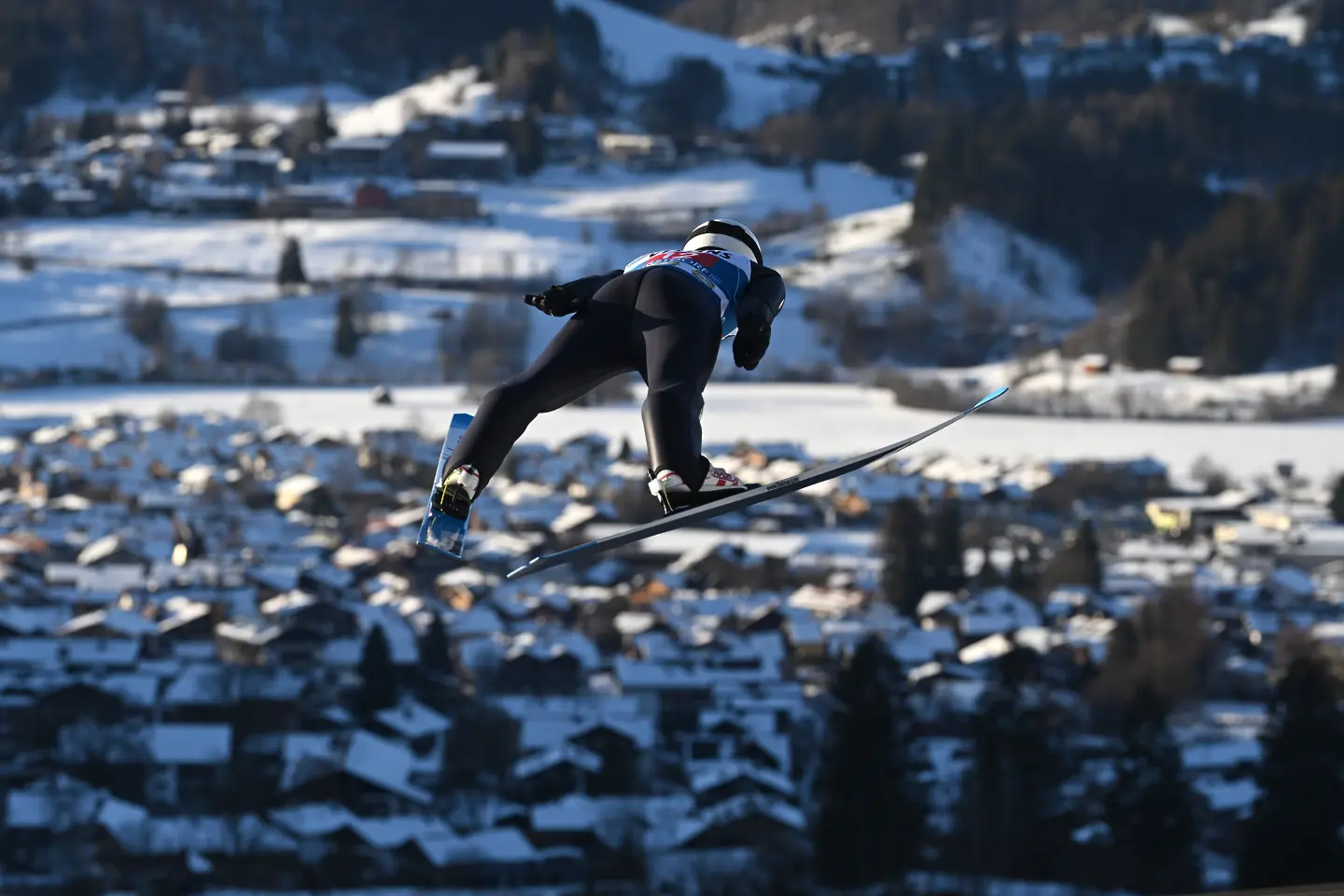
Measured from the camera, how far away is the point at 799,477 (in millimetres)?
4887

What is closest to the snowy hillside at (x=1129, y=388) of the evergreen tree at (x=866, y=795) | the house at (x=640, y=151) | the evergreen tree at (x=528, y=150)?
the house at (x=640, y=151)

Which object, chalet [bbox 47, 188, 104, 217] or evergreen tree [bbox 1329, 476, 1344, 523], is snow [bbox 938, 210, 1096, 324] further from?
evergreen tree [bbox 1329, 476, 1344, 523]

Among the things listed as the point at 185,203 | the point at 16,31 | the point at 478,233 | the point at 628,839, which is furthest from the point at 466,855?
the point at 16,31

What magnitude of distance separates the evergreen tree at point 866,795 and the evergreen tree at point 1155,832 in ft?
4.48

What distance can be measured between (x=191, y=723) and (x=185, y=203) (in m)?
44.6

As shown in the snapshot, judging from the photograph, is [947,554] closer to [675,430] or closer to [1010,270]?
[675,430]

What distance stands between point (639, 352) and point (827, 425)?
39655 millimetres

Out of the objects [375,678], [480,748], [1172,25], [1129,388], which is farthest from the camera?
[1172,25]

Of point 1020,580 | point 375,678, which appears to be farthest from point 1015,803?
point 1020,580

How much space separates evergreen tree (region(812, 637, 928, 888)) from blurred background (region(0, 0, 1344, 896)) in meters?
0.03

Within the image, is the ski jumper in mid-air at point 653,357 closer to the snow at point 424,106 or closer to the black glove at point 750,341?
the black glove at point 750,341

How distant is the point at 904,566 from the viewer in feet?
103

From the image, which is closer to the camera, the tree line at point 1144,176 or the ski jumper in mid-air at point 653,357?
the ski jumper in mid-air at point 653,357

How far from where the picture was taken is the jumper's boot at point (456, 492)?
4770 millimetres
